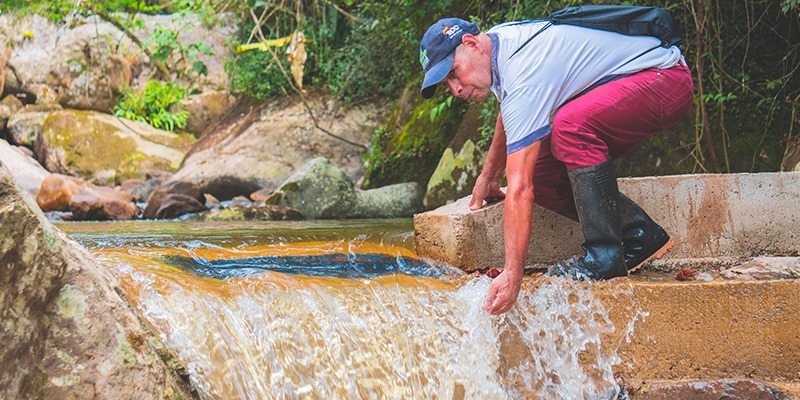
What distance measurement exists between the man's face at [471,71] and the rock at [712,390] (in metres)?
1.34

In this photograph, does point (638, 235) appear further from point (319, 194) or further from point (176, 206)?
point (176, 206)

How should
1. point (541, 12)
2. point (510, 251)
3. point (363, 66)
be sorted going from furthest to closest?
point (363, 66) < point (541, 12) < point (510, 251)

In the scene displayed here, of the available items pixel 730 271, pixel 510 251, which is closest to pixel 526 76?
pixel 510 251

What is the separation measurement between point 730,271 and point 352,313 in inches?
66.3

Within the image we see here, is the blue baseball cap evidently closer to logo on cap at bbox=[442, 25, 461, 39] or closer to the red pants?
logo on cap at bbox=[442, 25, 461, 39]

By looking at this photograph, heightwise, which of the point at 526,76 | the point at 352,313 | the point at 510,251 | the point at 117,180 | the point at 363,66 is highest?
the point at 526,76

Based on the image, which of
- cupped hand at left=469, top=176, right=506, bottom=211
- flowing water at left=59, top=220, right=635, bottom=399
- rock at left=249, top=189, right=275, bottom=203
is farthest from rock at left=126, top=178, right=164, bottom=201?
cupped hand at left=469, top=176, right=506, bottom=211

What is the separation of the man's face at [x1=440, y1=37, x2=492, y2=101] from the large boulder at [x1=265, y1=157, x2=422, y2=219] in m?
5.00

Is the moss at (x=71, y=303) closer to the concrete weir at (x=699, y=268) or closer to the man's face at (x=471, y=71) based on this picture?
the man's face at (x=471, y=71)

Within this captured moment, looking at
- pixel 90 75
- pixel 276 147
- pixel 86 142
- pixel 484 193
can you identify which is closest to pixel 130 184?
pixel 86 142

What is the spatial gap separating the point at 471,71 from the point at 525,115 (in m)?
0.31

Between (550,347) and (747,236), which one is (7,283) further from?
(747,236)

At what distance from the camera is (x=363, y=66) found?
39.1 ft

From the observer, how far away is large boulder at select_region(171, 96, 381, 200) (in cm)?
1125
